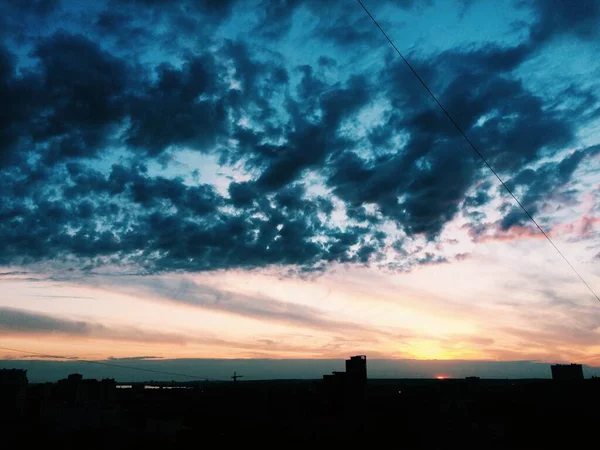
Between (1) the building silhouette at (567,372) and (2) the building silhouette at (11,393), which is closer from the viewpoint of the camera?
(2) the building silhouette at (11,393)

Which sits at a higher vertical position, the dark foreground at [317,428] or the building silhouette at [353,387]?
the building silhouette at [353,387]

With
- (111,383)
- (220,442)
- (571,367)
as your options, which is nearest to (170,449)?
(220,442)

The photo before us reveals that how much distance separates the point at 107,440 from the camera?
40.1 metres

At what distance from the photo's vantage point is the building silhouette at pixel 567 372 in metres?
80.4

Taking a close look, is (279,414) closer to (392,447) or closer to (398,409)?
(398,409)

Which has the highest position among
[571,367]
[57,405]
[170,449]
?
[571,367]

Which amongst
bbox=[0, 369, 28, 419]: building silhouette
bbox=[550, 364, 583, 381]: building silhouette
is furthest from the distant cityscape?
bbox=[550, 364, 583, 381]: building silhouette

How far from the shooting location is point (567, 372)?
8150 cm

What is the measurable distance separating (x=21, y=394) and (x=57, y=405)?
18.5ft

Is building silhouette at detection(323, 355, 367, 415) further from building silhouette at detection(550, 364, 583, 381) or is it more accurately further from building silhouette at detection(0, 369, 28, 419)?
building silhouette at detection(550, 364, 583, 381)

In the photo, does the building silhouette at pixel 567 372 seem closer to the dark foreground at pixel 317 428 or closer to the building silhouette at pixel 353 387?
the dark foreground at pixel 317 428

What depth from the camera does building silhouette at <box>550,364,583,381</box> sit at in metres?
80.4

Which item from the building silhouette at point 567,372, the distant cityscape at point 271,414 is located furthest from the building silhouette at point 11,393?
the building silhouette at point 567,372

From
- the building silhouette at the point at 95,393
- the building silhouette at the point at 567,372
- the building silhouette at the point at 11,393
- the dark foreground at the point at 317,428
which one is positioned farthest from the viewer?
the building silhouette at the point at 567,372
